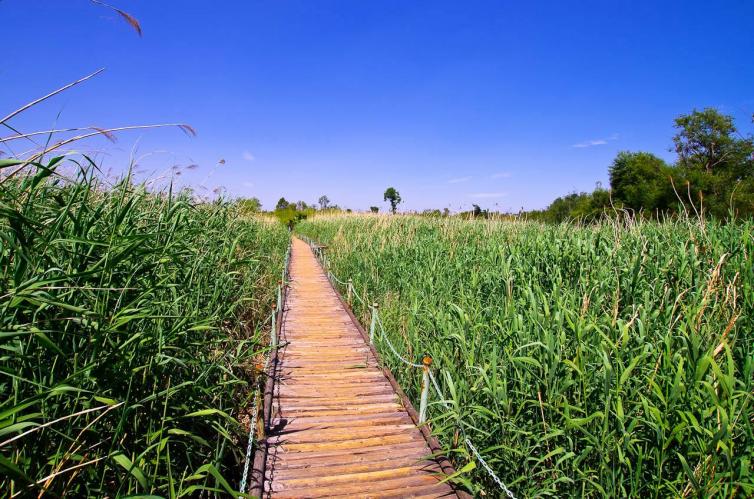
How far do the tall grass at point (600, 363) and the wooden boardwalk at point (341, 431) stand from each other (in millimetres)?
361

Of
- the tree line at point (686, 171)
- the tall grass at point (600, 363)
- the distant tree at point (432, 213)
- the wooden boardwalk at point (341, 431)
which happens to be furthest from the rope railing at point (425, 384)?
the tree line at point (686, 171)

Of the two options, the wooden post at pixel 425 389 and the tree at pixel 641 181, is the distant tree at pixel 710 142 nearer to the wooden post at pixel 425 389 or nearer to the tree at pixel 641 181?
the tree at pixel 641 181

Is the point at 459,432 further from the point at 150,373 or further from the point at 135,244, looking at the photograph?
the point at 135,244

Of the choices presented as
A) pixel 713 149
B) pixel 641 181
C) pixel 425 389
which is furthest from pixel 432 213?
pixel 713 149

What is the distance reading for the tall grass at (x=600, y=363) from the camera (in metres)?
2.15

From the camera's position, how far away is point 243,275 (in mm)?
6516

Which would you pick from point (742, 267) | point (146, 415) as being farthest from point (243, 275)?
point (742, 267)

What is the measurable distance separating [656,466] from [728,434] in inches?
18.0

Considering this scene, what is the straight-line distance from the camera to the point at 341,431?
387cm

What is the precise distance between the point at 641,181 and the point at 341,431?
35467 millimetres

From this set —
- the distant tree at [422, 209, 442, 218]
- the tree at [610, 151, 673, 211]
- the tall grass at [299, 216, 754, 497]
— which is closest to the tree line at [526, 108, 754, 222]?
the tree at [610, 151, 673, 211]

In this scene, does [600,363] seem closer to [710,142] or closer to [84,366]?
[84,366]

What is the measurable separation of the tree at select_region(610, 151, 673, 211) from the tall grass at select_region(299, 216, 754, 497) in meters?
23.7

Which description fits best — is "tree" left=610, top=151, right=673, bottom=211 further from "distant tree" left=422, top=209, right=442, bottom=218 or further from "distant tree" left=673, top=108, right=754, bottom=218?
"distant tree" left=422, top=209, right=442, bottom=218
